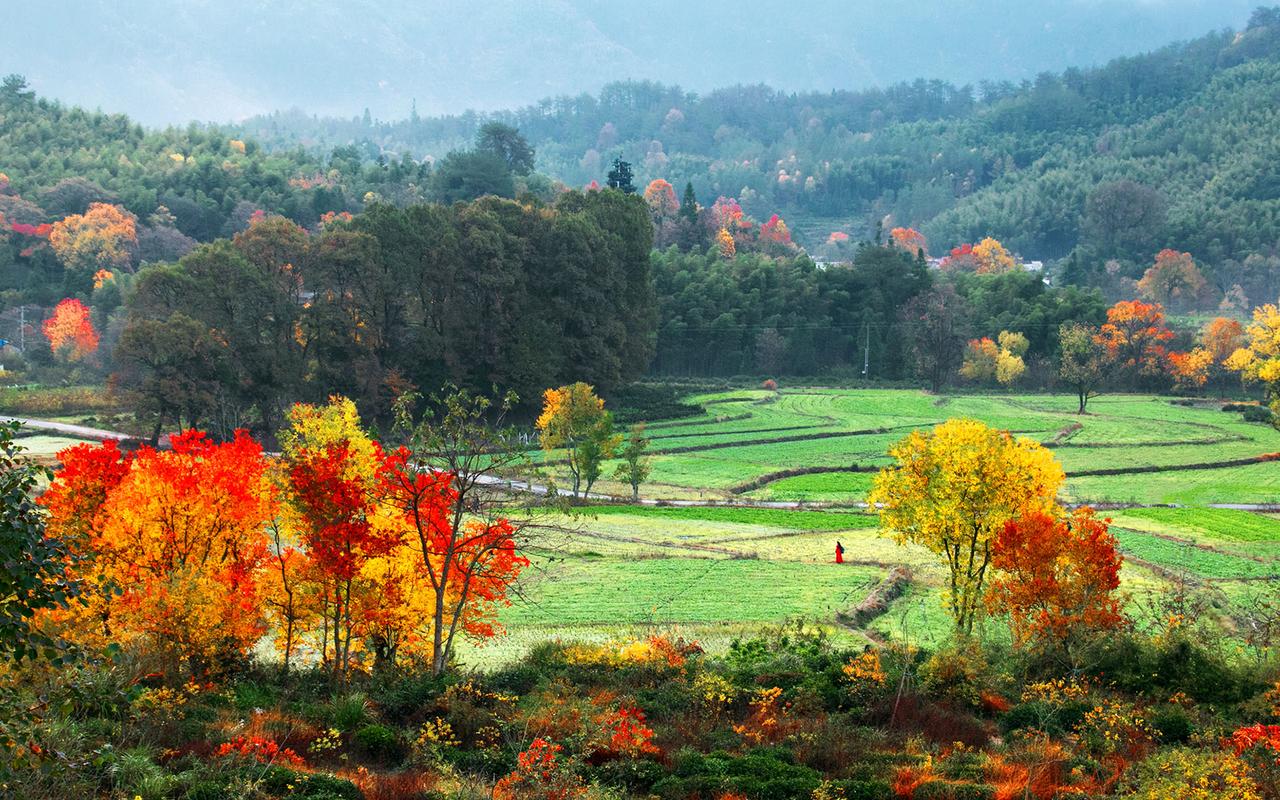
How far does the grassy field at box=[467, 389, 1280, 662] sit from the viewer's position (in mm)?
36250

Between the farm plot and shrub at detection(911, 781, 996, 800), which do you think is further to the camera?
the farm plot

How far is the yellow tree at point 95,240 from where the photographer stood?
346 ft

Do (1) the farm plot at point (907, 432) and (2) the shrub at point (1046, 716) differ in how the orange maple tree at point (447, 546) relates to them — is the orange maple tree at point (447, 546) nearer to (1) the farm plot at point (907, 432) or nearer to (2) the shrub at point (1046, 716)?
(2) the shrub at point (1046, 716)

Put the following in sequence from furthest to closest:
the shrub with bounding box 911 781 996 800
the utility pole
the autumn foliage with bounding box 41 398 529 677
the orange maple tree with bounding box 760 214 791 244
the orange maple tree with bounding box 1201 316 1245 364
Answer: the orange maple tree with bounding box 760 214 791 244
the utility pole
the orange maple tree with bounding box 1201 316 1245 364
the autumn foliage with bounding box 41 398 529 677
the shrub with bounding box 911 781 996 800

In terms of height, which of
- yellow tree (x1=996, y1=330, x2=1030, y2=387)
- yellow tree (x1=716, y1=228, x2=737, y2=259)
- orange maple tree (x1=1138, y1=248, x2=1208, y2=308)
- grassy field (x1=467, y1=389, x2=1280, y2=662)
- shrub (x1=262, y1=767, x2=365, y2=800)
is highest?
yellow tree (x1=716, y1=228, x2=737, y2=259)

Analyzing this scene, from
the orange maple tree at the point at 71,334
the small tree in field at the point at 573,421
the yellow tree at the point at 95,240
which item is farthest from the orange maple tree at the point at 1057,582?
the yellow tree at the point at 95,240

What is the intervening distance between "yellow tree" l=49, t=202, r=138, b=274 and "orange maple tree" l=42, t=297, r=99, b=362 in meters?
9.17

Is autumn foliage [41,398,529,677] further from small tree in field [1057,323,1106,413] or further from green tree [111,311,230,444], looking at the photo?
small tree in field [1057,323,1106,413]

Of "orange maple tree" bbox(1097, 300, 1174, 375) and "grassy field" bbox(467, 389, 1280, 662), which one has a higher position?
"orange maple tree" bbox(1097, 300, 1174, 375)

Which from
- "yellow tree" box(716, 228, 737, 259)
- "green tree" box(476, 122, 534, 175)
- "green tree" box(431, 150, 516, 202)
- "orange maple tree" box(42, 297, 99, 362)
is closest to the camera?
"orange maple tree" box(42, 297, 99, 362)

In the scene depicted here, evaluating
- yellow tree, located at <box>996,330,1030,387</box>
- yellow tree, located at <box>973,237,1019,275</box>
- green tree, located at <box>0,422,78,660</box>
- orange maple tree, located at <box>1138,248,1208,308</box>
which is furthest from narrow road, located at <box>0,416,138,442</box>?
orange maple tree, located at <box>1138,248,1208,308</box>

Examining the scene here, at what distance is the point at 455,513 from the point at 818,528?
28.8 meters

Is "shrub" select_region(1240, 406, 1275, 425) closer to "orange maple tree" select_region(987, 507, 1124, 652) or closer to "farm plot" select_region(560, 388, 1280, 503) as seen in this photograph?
"farm plot" select_region(560, 388, 1280, 503)

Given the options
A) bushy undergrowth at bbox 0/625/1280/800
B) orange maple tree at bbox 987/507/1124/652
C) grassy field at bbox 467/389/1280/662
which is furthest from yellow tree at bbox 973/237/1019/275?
bushy undergrowth at bbox 0/625/1280/800
